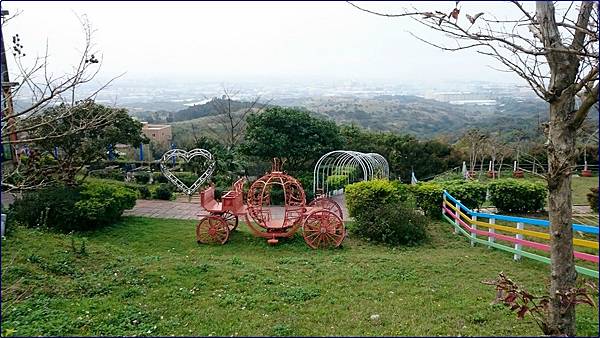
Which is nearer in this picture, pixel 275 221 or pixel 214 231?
pixel 214 231

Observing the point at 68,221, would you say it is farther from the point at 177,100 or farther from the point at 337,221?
the point at 177,100

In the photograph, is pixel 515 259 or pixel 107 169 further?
pixel 107 169

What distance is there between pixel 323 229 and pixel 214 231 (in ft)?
7.56

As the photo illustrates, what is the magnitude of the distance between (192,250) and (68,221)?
3184mm

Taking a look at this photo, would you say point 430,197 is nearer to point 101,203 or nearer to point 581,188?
point 101,203

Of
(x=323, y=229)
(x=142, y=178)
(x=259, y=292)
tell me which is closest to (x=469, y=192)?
(x=323, y=229)

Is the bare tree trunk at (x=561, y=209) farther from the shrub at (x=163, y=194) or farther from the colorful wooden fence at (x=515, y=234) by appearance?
the shrub at (x=163, y=194)

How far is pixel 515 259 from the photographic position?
668cm

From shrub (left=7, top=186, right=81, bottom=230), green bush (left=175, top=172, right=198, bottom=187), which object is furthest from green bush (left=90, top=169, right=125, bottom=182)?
shrub (left=7, top=186, right=81, bottom=230)

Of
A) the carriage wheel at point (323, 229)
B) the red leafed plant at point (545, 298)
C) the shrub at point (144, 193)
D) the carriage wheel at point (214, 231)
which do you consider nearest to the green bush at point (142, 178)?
the shrub at point (144, 193)

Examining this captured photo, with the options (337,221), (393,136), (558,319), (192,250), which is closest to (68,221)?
(192,250)

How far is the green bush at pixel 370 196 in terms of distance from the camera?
964 centimetres

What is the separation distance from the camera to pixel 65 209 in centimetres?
947

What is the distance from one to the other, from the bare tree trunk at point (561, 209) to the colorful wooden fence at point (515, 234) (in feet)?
3.27
